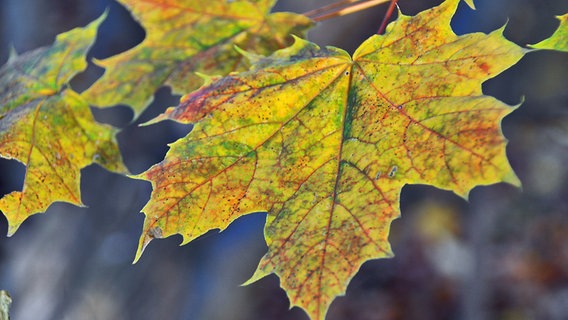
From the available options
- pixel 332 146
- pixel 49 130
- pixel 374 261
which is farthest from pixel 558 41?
pixel 374 261

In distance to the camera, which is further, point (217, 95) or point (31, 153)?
point (31, 153)

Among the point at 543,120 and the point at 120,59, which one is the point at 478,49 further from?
the point at 543,120

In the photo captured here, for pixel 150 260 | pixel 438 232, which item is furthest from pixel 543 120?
pixel 150 260

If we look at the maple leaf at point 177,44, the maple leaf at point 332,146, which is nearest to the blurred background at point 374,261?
the maple leaf at point 177,44

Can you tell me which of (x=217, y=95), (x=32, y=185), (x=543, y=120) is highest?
(x=217, y=95)

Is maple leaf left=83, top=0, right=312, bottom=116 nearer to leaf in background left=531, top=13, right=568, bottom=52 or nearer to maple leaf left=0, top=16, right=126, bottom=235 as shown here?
maple leaf left=0, top=16, right=126, bottom=235

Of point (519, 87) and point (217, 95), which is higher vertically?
point (217, 95)

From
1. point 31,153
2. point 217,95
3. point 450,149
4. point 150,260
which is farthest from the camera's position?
point 150,260

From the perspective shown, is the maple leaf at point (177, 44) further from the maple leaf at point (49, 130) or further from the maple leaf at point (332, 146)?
the maple leaf at point (332, 146)
